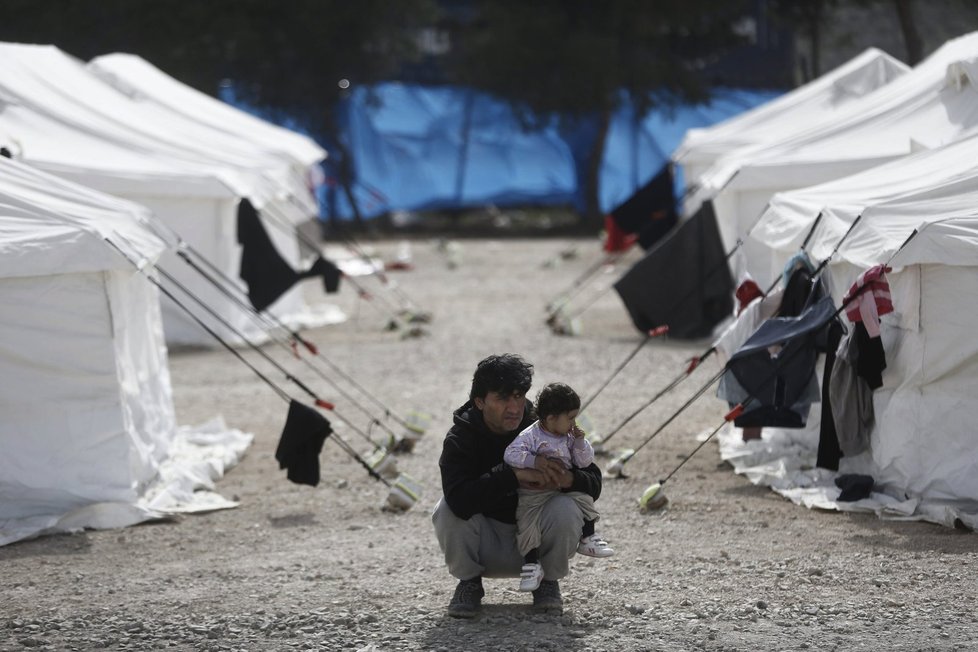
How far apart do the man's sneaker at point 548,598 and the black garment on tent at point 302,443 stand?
8.41 ft

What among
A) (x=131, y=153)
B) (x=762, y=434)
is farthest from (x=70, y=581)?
(x=131, y=153)

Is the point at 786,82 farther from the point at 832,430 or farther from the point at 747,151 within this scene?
the point at 832,430

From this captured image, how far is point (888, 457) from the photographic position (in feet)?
21.6

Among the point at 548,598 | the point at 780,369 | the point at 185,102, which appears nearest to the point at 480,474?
the point at 548,598

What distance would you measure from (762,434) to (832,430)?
54.7 inches

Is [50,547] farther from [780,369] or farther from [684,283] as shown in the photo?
[684,283]

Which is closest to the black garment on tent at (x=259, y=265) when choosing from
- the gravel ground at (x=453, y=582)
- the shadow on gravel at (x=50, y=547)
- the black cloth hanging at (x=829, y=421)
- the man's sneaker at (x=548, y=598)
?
the gravel ground at (x=453, y=582)

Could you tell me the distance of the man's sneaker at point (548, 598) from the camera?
489cm

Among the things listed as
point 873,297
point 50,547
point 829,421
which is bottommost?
point 50,547

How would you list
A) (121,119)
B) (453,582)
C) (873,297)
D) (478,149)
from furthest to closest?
(478,149) < (121,119) < (873,297) < (453,582)

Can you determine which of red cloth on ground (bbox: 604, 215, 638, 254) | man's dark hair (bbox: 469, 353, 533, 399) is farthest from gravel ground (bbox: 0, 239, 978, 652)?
red cloth on ground (bbox: 604, 215, 638, 254)

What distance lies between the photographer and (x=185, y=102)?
1706 cm

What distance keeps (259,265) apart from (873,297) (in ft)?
21.0

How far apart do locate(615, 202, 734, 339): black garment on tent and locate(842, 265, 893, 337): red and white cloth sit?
5949 millimetres
